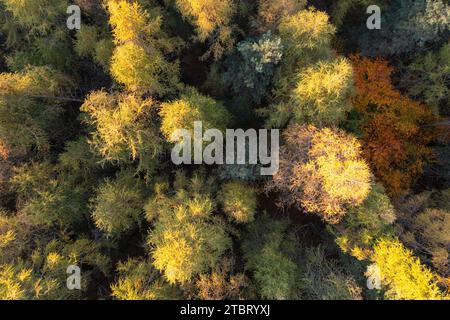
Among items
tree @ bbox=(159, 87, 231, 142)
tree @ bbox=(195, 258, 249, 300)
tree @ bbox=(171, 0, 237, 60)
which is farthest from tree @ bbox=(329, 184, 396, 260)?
tree @ bbox=(171, 0, 237, 60)

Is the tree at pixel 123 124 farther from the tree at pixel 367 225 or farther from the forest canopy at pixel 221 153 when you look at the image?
the tree at pixel 367 225

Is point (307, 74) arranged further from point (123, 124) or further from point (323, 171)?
point (123, 124)

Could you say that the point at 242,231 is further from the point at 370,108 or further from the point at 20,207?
the point at 20,207

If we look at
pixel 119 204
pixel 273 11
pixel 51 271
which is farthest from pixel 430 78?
pixel 51 271

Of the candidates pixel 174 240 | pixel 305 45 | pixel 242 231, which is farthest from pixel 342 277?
pixel 305 45

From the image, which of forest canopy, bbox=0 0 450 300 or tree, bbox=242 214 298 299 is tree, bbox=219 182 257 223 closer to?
forest canopy, bbox=0 0 450 300

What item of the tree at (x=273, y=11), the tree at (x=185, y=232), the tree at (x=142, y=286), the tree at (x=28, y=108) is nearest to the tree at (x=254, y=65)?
the tree at (x=273, y=11)

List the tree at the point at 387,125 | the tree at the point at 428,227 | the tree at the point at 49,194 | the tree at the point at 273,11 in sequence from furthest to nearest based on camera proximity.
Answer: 1. the tree at the point at 387,125
2. the tree at the point at 273,11
3. the tree at the point at 49,194
4. the tree at the point at 428,227
